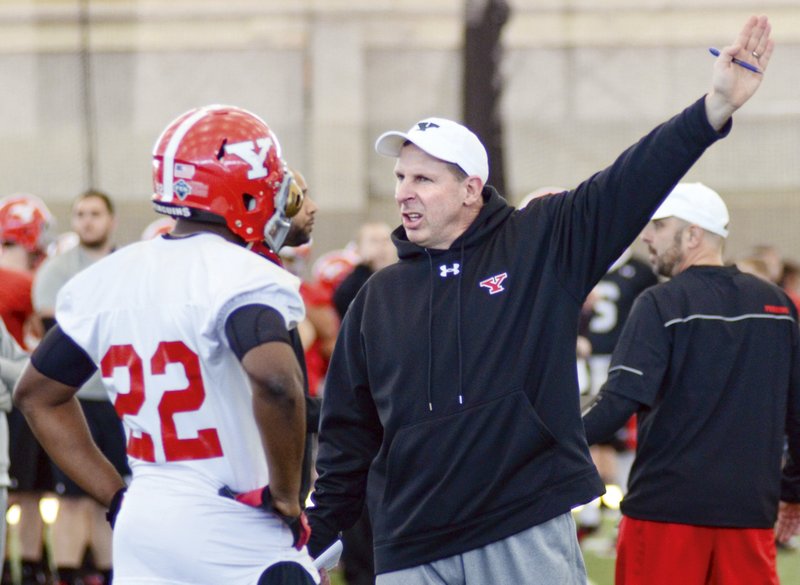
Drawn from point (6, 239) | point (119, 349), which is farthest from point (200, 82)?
point (119, 349)

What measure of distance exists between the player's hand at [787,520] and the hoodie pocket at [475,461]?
1.86 metres

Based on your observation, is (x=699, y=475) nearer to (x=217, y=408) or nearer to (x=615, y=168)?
(x=615, y=168)

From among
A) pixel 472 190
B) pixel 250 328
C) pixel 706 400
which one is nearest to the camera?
pixel 250 328

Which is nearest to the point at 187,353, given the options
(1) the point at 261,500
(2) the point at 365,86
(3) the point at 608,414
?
(1) the point at 261,500

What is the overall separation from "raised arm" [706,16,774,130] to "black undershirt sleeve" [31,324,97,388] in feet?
5.87

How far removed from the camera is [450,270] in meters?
4.10

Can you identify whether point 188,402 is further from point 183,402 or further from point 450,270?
point 450,270

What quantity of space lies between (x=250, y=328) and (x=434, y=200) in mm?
1087

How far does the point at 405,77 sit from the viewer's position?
17.3 meters

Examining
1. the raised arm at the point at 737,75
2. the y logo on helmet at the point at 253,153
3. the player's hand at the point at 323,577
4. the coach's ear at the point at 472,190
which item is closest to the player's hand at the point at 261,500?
the player's hand at the point at 323,577

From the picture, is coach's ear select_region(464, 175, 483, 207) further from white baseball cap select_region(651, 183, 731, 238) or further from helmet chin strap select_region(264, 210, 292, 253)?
white baseball cap select_region(651, 183, 731, 238)

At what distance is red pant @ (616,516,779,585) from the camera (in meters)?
4.95

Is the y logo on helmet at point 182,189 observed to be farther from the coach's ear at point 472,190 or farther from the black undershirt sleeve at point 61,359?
the coach's ear at point 472,190

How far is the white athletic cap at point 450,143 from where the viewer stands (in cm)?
414
